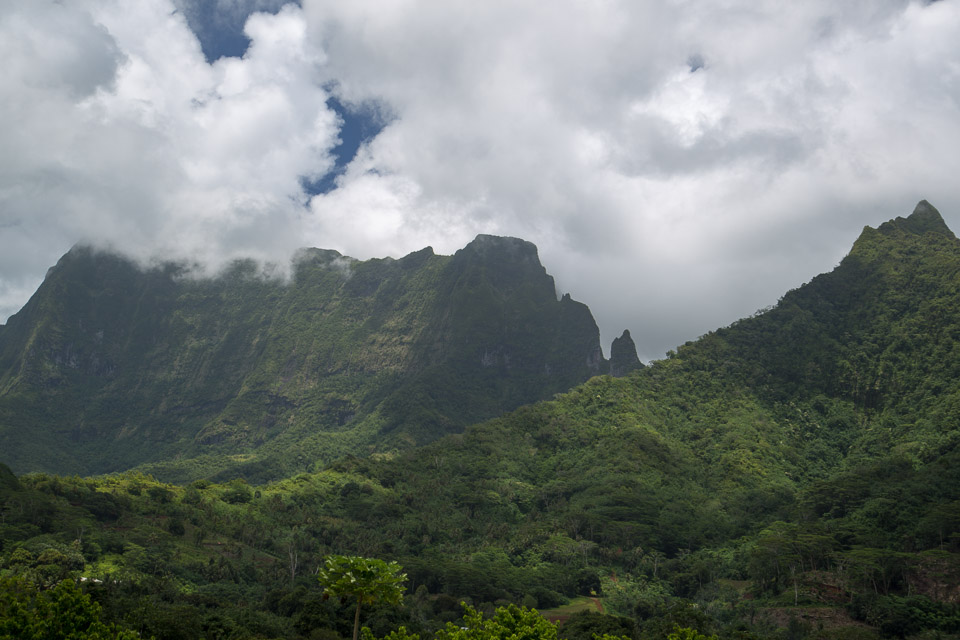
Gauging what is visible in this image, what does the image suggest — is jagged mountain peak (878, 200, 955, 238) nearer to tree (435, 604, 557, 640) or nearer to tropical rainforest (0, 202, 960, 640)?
tropical rainforest (0, 202, 960, 640)

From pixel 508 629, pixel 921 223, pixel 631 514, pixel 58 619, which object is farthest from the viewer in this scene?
pixel 921 223

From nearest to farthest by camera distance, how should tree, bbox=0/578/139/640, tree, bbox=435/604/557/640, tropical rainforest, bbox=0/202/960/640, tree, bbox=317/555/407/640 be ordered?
tree, bbox=0/578/139/640 < tree, bbox=435/604/557/640 < tree, bbox=317/555/407/640 < tropical rainforest, bbox=0/202/960/640

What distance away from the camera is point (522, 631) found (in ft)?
108

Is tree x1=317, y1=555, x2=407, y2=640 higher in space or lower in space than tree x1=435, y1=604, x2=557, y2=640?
higher

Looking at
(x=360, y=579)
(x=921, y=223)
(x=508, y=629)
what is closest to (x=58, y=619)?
(x=360, y=579)

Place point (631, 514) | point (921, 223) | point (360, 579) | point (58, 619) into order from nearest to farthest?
1. point (58, 619)
2. point (360, 579)
3. point (631, 514)
4. point (921, 223)

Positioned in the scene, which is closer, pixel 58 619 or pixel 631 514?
pixel 58 619

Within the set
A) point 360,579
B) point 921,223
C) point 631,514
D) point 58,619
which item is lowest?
point 631,514

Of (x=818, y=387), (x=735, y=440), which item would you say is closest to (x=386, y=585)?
(x=735, y=440)

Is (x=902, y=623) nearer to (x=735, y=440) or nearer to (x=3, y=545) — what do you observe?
(x=735, y=440)

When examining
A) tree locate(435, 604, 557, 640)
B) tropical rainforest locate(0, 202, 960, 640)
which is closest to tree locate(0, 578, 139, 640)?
tropical rainforest locate(0, 202, 960, 640)

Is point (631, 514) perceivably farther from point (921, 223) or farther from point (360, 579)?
point (921, 223)

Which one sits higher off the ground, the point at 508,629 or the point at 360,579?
the point at 360,579

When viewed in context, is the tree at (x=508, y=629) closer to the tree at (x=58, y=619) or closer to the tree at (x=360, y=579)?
the tree at (x=360, y=579)
